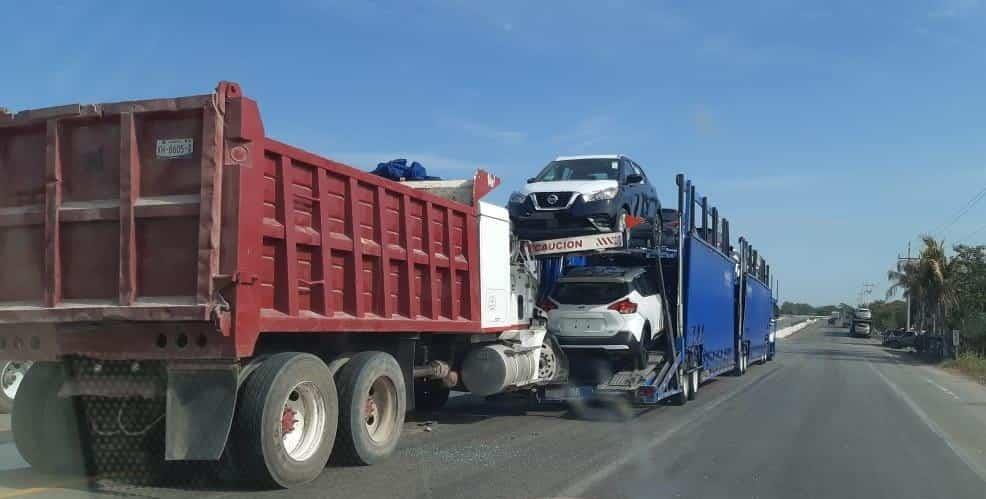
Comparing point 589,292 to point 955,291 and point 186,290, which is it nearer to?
point 186,290

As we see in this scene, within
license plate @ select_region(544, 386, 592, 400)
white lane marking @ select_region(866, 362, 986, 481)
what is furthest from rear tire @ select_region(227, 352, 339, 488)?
white lane marking @ select_region(866, 362, 986, 481)

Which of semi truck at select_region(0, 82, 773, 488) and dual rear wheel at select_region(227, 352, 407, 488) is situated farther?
dual rear wheel at select_region(227, 352, 407, 488)

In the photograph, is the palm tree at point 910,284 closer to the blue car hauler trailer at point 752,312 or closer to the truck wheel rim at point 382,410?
the blue car hauler trailer at point 752,312

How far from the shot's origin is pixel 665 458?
30.6ft

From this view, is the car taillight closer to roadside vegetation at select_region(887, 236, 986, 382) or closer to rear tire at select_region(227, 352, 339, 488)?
rear tire at select_region(227, 352, 339, 488)

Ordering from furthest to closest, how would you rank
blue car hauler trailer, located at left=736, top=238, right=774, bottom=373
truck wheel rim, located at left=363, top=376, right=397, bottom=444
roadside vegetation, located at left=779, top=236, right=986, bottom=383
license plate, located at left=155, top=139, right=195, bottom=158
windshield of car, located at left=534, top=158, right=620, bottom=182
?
roadside vegetation, located at left=779, top=236, right=986, bottom=383 < blue car hauler trailer, located at left=736, top=238, right=774, bottom=373 < windshield of car, located at left=534, top=158, right=620, bottom=182 < truck wheel rim, located at left=363, top=376, right=397, bottom=444 < license plate, located at left=155, top=139, right=195, bottom=158

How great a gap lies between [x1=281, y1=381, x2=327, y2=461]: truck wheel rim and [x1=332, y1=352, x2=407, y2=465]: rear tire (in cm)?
48

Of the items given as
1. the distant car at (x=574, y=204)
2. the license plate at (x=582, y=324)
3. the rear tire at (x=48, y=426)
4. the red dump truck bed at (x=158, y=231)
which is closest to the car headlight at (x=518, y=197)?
the distant car at (x=574, y=204)

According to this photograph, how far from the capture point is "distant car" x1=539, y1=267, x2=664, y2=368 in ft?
43.5

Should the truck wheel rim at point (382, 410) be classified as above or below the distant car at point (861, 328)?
above

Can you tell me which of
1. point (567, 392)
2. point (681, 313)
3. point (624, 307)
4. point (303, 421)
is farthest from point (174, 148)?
point (681, 313)

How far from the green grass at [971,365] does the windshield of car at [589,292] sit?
20083 millimetres

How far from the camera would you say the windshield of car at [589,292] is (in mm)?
13516

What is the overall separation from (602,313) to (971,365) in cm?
2728
